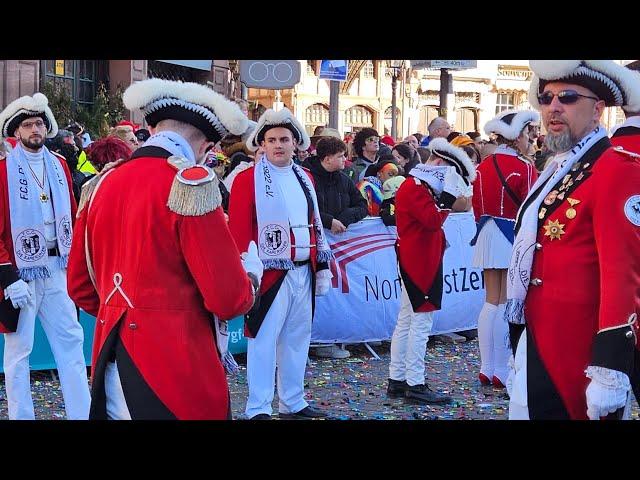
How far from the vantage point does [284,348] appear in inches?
247

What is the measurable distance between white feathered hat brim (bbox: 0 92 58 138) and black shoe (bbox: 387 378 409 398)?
3.11m

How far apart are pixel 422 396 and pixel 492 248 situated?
1.30m

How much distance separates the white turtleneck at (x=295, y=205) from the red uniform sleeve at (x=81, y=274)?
250 centimetres

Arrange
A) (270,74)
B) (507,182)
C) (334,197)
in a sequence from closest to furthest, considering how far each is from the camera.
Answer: (507,182) < (334,197) < (270,74)

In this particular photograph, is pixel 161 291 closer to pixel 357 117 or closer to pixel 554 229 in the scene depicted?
pixel 554 229

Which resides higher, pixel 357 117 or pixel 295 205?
pixel 357 117

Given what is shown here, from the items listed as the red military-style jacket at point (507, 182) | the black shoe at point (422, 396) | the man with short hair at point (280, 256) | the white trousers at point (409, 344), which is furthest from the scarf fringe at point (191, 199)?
the red military-style jacket at point (507, 182)

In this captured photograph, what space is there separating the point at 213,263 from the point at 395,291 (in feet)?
19.2

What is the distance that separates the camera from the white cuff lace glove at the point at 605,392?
126 inches

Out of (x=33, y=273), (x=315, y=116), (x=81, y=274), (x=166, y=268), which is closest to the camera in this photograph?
(x=166, y=268)

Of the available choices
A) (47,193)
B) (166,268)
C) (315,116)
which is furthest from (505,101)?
(166,268)
